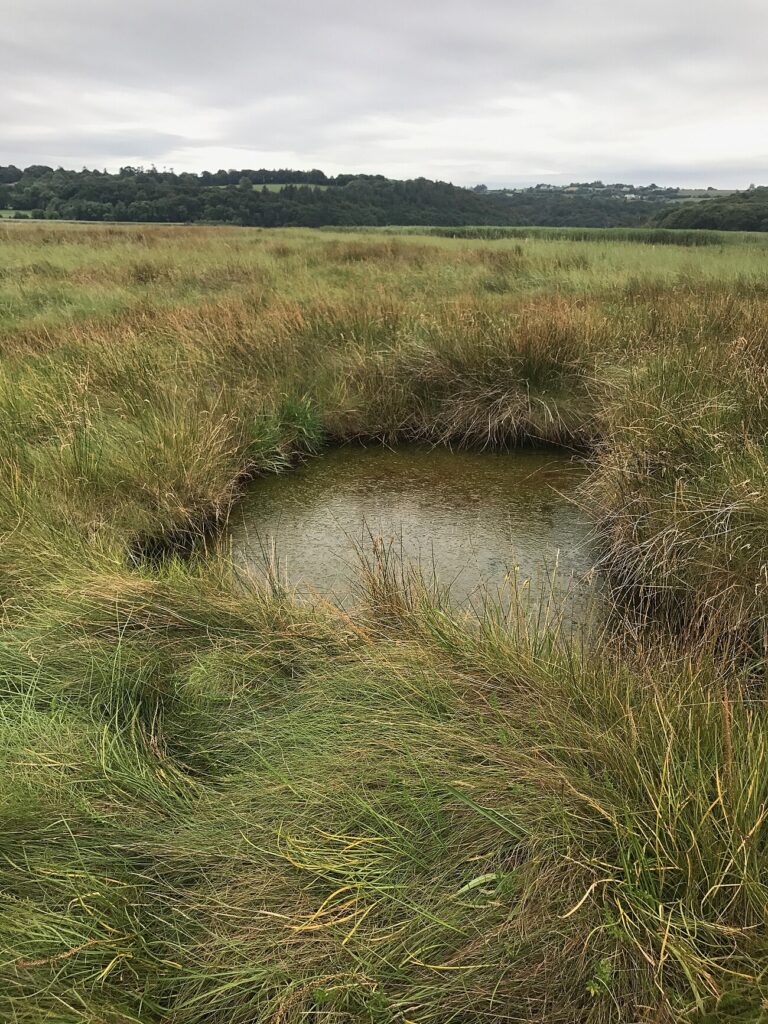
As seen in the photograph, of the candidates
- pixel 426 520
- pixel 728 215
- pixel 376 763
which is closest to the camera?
pixel 376 763

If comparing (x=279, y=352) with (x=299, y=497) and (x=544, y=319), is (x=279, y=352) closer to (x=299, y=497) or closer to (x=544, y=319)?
(x=299, y=497)

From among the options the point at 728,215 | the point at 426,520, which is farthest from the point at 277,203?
the point at 426,520

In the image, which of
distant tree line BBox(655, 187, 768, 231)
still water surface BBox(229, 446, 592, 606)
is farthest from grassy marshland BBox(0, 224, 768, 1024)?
distant tree line BBox(655, 187, 768, 231)

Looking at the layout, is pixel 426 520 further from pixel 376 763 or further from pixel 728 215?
pixel 728 215

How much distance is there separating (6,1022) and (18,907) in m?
0.21

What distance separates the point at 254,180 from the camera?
2373 inches

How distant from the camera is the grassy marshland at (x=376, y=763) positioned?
3.75 ft

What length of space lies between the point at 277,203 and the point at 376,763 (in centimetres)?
4398

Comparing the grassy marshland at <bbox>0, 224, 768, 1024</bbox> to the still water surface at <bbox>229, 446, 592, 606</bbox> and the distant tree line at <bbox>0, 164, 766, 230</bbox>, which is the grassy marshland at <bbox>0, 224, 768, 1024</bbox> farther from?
the distant tree line at <bbox>0, 164, 766, 230</bbox>

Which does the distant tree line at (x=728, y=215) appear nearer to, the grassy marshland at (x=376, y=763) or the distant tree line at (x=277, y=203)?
the distant tree line at (x=277, y=203)

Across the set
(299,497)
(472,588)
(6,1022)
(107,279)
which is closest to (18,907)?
(6,1022)

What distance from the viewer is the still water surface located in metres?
3.04

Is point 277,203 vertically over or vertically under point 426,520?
over

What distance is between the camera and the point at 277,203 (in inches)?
1559
